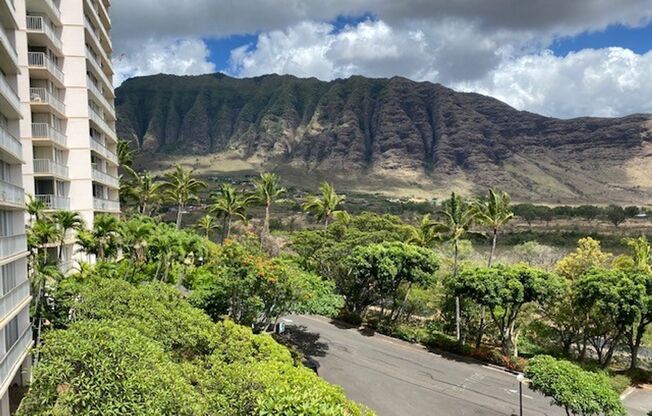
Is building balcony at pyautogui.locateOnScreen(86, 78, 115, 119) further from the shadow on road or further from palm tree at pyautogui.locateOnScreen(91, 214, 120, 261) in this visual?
the shadow on road

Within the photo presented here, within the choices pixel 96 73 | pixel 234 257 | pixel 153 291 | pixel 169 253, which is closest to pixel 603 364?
pixel 234 257

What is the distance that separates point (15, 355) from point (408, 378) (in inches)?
839

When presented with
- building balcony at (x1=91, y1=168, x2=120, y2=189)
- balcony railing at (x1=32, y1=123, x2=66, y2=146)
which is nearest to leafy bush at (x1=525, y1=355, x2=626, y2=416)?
balcony railing at (x1=32, y1=123, x2=66, y2=146)

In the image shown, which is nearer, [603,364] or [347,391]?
[347,391]

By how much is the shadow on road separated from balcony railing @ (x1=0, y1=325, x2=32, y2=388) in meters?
17.0

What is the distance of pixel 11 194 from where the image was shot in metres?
17.9

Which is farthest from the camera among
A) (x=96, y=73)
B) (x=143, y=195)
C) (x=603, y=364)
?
(x=143, y=195)

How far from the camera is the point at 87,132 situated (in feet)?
119

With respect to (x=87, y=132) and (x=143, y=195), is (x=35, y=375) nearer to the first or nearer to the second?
(x=87, y=132)

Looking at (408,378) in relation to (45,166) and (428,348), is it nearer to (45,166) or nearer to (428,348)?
(428,348)

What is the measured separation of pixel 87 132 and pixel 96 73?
7.86 m

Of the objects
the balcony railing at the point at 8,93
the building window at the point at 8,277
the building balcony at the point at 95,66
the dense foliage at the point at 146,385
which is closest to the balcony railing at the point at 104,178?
the building balcony at the point at 95,66

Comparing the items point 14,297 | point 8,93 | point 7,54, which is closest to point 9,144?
point 8,93

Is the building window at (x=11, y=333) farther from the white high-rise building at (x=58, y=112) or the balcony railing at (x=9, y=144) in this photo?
the balcony railing at (x=9, y=144)
